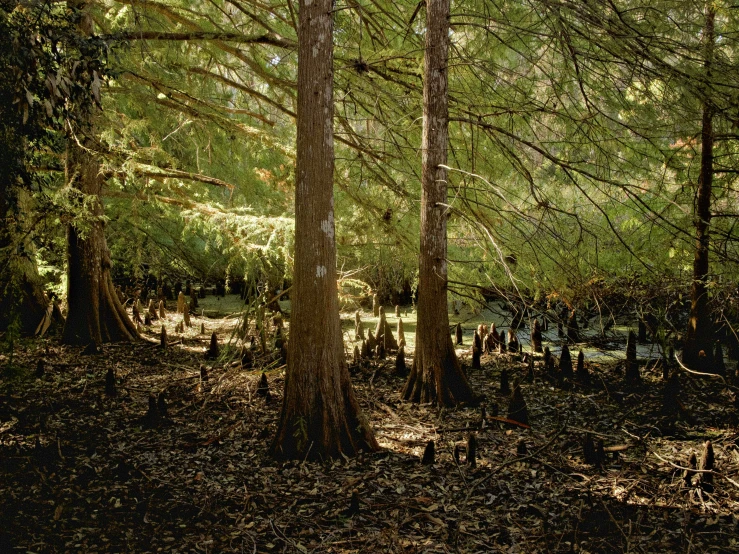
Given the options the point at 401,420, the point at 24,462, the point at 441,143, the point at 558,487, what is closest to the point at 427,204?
the point at 441,143

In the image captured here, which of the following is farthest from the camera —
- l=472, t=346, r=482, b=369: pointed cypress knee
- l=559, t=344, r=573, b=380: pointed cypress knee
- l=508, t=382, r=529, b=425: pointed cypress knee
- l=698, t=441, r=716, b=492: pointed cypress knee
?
l=472, t=346, r=482, b=369: pointed cypress knee

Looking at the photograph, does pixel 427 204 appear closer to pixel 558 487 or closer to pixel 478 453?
pixel 478 453

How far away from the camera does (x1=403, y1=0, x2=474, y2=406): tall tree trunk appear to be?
20.0 ft

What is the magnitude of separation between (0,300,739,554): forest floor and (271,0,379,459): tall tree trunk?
0.89 feet

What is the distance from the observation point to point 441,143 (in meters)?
6.26

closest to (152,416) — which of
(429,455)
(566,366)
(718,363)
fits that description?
(429,455)

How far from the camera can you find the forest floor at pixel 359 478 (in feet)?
12.7

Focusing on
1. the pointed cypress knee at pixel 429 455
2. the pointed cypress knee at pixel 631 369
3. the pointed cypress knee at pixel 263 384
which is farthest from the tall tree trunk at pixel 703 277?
the pointed cypress knee at pixel 263 384

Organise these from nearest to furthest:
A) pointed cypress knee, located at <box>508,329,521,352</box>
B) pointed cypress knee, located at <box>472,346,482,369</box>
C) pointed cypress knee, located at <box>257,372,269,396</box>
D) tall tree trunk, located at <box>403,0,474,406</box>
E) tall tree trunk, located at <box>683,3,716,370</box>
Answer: tall tree trunk, located at <box>403,0,474,406</box> < pointed cypress knee, located at <box>257,372,269,396</box> < tall tree trunk, located at <box>683,3,716,370</box> < pointed cypress knee, located at <box>472,346,482,369</box> < pointed cypress knee, located at <box>508,329,521,352</box>

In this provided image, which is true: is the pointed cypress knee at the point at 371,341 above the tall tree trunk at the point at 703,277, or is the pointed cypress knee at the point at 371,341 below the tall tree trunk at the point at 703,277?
below

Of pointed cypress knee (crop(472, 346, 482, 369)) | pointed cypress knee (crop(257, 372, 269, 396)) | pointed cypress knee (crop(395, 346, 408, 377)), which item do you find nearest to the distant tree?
pointed cypress knee (crop(257, 372, 269, 396))

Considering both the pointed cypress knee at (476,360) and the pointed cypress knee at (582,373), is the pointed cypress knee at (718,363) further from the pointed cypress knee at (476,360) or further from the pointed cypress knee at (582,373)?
the pointed cypress knee at (476,360)

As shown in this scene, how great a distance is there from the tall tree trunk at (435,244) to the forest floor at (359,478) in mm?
316

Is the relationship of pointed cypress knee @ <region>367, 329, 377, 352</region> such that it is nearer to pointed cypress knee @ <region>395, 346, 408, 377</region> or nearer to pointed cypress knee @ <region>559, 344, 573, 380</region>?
pointed cypress knee @ <region>395, 346, 408, 377</region>
